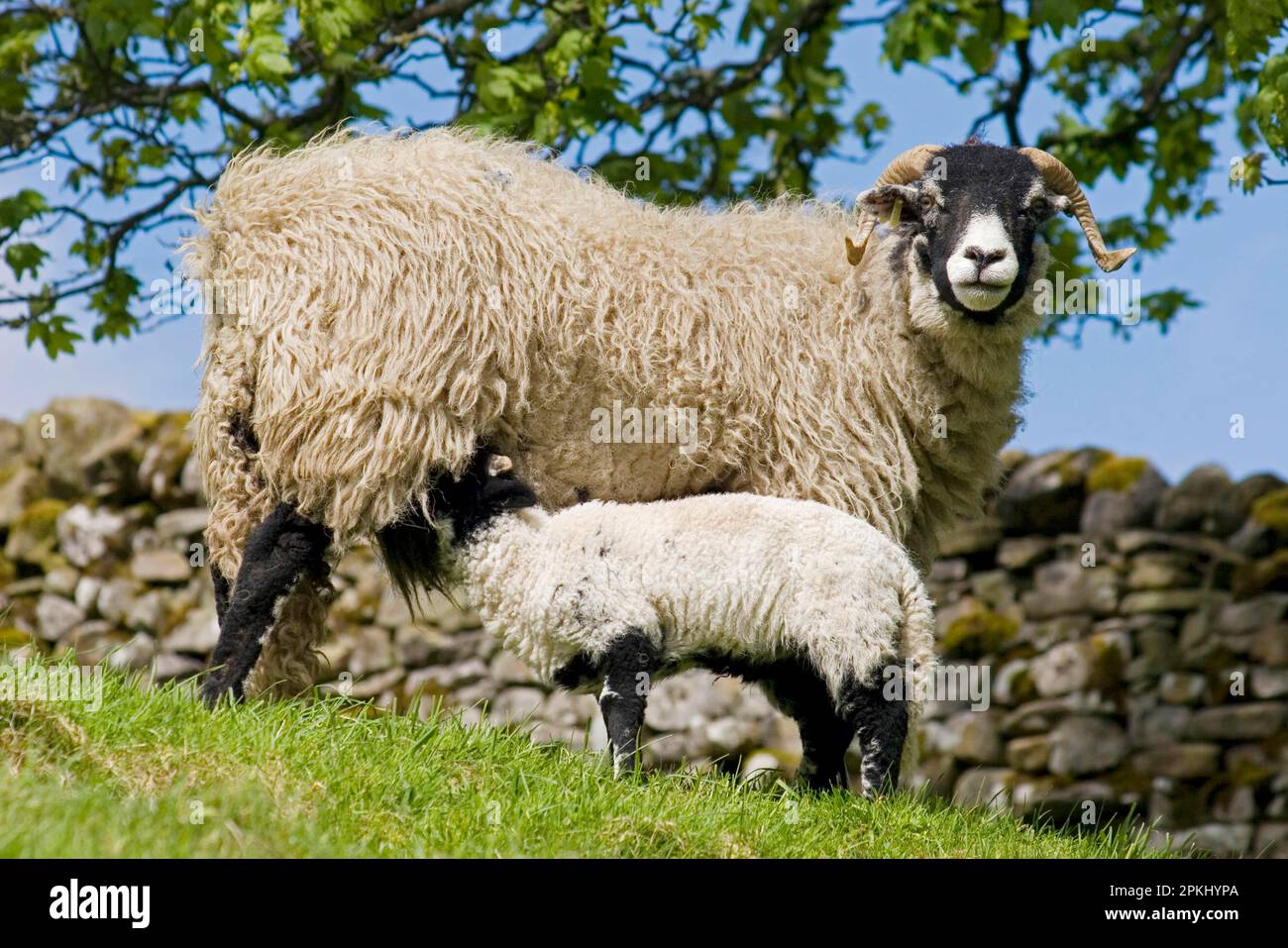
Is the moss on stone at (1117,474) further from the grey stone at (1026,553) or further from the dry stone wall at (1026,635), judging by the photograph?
the grey stone at (1026,553)

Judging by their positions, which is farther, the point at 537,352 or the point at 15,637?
the point at 15,637

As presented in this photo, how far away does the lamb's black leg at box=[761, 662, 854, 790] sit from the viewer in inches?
206

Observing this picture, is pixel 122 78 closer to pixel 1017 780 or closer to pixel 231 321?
pixel 231 321

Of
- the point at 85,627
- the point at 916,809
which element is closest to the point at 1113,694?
the point at 916,809

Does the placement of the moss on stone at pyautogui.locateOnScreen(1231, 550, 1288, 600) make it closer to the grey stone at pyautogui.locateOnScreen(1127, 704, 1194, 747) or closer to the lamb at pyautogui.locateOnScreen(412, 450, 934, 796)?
the grey stone at pyautogui.locateOnScreen(1127, 704, 1194, 747)

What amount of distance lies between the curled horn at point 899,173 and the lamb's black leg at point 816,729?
1.66 meters

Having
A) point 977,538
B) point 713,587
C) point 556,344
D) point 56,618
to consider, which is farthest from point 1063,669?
point 56,618

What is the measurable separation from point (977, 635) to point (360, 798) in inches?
284

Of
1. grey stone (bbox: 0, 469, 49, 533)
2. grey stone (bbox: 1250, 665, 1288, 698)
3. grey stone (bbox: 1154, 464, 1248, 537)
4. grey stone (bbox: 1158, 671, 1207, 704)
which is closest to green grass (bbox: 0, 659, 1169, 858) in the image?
grey stone (bbox: 1158, 671, 1207, 704)

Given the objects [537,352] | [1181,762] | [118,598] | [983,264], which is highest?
[983,264]

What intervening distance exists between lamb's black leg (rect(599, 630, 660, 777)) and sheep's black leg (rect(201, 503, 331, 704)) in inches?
52.2

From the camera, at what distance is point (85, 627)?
1109 centimetres

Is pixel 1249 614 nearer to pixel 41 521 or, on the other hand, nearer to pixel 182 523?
pixel 182 523

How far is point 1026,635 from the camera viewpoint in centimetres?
1044
